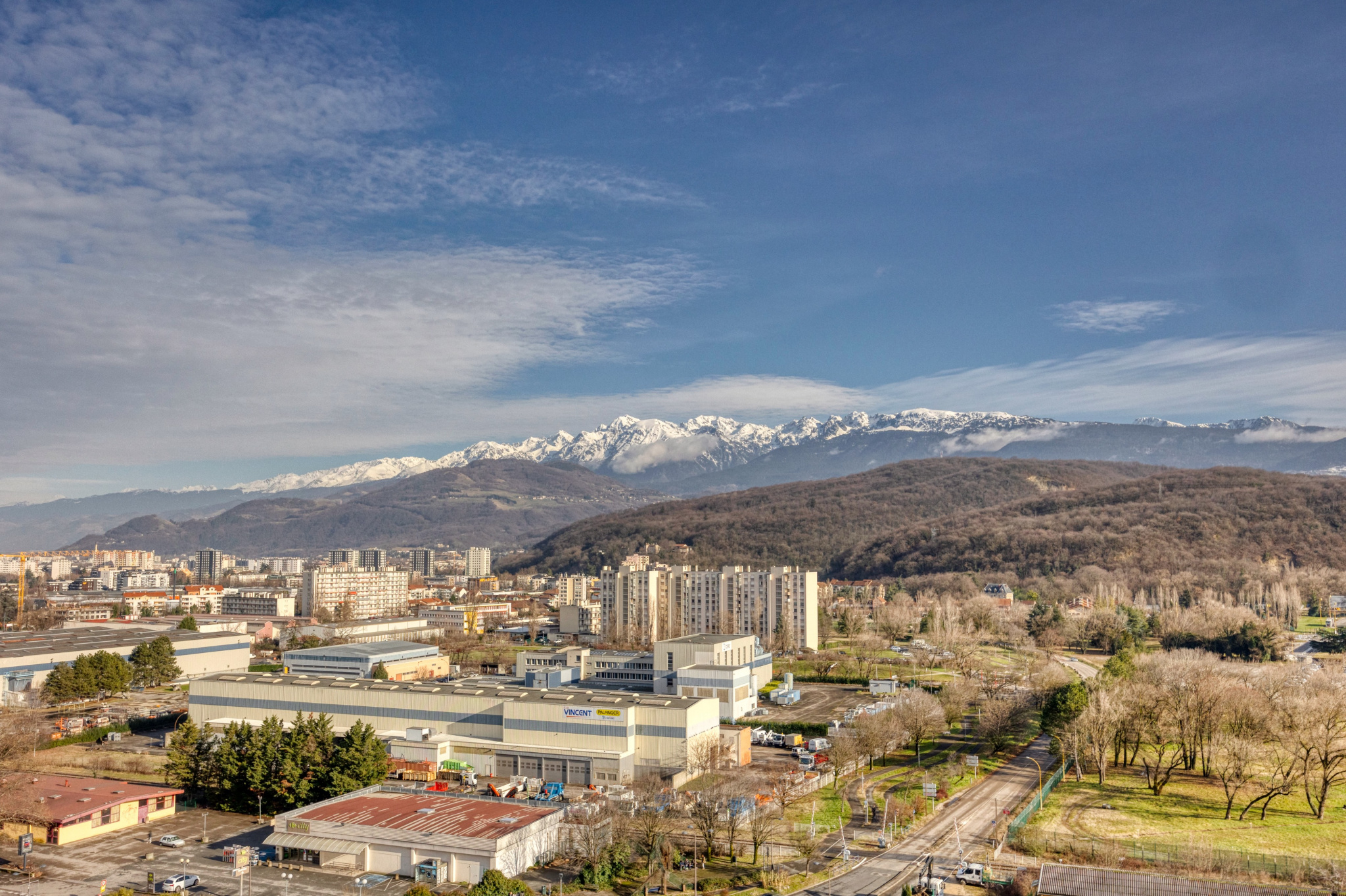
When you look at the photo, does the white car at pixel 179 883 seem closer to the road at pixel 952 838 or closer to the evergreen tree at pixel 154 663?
the road at pixel 952 838

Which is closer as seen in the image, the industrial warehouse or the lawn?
the lawn

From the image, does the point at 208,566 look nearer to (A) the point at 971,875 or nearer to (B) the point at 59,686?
(B) the point at 59,686

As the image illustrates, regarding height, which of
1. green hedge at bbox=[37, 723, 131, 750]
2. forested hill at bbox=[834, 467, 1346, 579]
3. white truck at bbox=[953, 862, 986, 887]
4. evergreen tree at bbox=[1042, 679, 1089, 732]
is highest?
forested hill at bbox=[834, 467, 1346, 579]

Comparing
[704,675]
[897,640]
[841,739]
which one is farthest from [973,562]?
[841,739]

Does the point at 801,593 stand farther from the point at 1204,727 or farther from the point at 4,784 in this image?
the point at 4,784

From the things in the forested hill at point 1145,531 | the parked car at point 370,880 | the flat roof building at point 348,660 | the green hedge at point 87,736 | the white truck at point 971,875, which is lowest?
the green hedge at point 87,736

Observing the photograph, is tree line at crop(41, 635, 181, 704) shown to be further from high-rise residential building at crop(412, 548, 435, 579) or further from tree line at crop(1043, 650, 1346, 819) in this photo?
Answer: high-rise residential building at crop(412, 548, 435, 579)

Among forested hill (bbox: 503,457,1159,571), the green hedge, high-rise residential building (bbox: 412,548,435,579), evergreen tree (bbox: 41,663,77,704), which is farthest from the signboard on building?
high-rise residential building (bbox: 412,548,435,579)

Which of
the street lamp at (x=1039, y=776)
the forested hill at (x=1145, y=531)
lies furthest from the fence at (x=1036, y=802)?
the forested hill at (x=1145, y=531)
